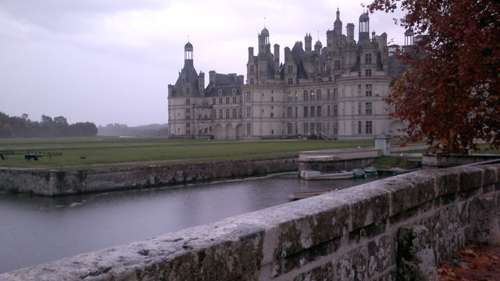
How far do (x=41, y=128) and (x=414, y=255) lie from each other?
121559 millimetres

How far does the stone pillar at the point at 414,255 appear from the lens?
3898 millimetres

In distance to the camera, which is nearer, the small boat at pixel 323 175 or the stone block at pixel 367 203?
the stone block at pixel 367 203

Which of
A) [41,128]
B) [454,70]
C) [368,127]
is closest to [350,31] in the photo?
[368,127]

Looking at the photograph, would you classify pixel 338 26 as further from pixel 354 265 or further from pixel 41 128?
pixel 41 128

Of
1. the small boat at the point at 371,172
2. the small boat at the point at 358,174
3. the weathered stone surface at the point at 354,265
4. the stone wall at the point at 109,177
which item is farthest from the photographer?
the small boat at the point at 371,172

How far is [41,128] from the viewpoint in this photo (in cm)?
11069

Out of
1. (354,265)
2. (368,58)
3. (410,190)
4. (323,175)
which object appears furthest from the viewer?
(368,58)

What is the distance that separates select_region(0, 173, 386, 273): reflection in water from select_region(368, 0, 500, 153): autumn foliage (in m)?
11.0

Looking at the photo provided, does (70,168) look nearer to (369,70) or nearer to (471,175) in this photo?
(471,175)

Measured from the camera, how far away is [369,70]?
5616cm

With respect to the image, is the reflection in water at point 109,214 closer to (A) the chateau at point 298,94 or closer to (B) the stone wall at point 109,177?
(B) the stone wall at point 109,177

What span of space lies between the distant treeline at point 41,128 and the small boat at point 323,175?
258 feet

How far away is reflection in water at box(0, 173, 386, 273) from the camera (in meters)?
14.6

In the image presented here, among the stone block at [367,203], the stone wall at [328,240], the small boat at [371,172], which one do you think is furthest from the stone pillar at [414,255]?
the small boat at [371,172]
